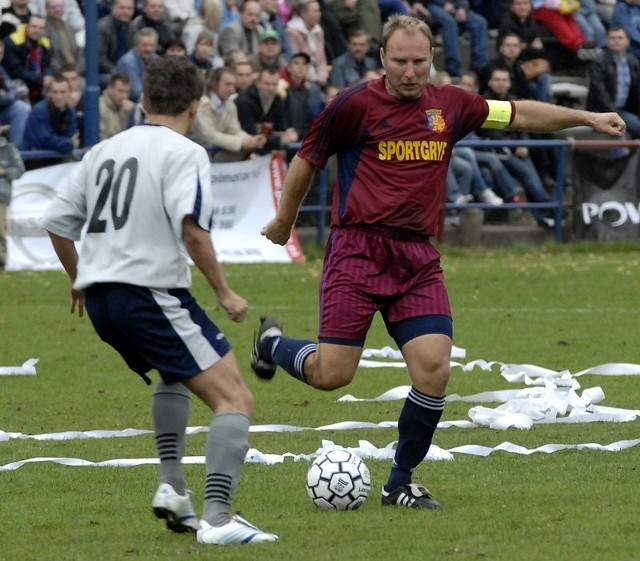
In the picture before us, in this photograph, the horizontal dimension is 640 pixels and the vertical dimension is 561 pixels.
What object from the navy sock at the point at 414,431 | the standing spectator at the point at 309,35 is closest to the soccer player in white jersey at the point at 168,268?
the navy sock at the point at 414,431

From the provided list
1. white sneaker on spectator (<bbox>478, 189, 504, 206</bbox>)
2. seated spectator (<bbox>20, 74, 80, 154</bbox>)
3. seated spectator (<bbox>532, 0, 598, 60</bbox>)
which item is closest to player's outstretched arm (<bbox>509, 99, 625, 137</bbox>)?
seated spectator (<bbox>20, 74, 80, 154</bbox>)

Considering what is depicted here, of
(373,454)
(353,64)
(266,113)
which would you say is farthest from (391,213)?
(353,64)

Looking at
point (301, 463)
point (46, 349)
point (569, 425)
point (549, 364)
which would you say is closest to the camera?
point (301, 463)

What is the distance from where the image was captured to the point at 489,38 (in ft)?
84.9

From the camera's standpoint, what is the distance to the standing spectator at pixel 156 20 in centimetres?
2078

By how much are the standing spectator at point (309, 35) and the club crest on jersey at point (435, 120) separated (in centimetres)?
1510

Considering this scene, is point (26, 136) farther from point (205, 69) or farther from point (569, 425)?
point (569, 425)

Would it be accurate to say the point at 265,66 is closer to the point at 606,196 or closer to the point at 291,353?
the point at 606,196

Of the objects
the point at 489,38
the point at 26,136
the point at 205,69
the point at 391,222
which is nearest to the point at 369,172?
the point at 391,222

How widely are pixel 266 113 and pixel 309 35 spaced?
2.63m

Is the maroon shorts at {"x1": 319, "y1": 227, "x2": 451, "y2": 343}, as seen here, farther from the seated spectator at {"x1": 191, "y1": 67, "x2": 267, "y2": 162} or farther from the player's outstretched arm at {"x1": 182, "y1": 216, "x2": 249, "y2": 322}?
the seated spectator at {"x1": 191, "y1": 67, "x2": 267, "y2": 162}

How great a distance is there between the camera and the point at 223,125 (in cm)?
1983

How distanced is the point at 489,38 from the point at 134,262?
2027cm

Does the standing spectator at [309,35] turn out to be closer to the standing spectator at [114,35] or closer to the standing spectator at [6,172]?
the standing spectator at [114,35]
